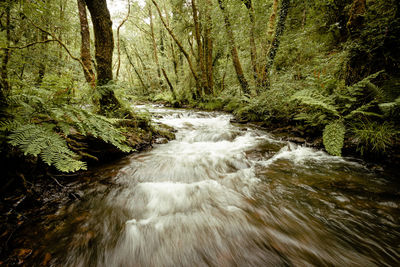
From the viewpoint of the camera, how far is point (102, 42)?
363 cm

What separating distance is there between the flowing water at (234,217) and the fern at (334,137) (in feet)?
0.93

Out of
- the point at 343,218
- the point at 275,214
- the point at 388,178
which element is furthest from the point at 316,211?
the point at 388,178

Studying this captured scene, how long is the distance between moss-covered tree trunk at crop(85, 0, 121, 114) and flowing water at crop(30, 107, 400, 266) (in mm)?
1780

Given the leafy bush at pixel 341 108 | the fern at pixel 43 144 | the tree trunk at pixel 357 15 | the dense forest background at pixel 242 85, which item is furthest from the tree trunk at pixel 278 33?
the fern at pixel 43 144

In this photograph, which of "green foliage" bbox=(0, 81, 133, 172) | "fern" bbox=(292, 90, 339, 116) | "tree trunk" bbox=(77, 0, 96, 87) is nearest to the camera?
"green foliage" bbox=(0, 81, 133, 172)

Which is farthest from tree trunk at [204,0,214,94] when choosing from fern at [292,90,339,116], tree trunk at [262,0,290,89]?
fern at [292,90,339,116]

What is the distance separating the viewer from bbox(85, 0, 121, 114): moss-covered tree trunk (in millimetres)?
3453

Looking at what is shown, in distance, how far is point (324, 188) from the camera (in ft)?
8.34

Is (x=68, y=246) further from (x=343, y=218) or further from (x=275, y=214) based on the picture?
(x=343, y=218)

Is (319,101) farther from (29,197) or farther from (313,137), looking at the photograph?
(29,197)

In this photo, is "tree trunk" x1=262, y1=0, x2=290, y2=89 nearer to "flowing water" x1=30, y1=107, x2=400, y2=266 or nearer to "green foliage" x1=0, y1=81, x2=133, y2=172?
"flowing water" x1=30, y1=107, x2=400, y2=266

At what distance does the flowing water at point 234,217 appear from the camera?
153 centimetres

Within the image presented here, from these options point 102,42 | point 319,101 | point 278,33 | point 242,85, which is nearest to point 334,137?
point 319,101

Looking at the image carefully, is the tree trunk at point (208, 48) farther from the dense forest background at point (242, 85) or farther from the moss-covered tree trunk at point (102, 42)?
the moss-covered tree trunk at point (102, 42)
